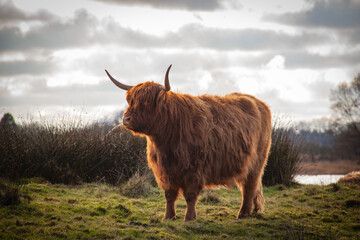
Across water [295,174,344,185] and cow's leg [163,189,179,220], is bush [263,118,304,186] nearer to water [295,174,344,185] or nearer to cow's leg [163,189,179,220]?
water [295,174,344,185]

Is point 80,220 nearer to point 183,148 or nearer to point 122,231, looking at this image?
point 122,231

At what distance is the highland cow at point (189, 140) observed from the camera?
4863 mm

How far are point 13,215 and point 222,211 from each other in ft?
10.5

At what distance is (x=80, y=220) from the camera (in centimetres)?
460

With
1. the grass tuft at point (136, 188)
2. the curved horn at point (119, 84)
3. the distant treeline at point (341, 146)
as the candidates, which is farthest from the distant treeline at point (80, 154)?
the distant treeline at point (341, 146)

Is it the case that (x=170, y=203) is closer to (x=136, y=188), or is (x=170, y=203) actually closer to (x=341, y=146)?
(x=136, y=188)

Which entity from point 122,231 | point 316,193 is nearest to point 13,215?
point 122,231

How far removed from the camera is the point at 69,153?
7570 mm

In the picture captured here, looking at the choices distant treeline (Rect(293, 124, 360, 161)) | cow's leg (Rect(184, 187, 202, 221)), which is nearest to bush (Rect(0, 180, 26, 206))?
cow's leg (Rect(184, 187, 202, 221))

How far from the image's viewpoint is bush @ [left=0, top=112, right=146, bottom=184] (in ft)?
22.7

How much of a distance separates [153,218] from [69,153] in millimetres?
3489

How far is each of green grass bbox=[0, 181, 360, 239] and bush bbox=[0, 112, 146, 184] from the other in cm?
66

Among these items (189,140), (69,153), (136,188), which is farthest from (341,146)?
(189,140)

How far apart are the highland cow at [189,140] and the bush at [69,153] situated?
2833mm
